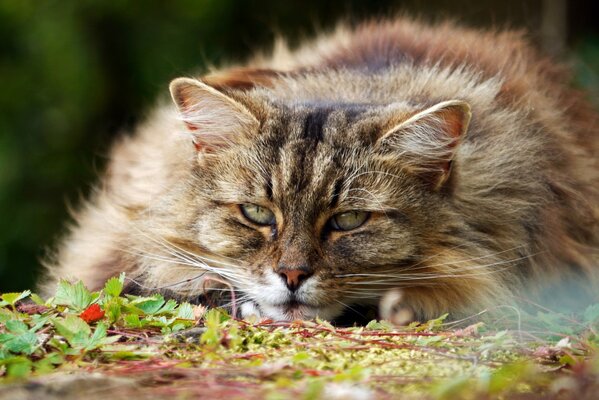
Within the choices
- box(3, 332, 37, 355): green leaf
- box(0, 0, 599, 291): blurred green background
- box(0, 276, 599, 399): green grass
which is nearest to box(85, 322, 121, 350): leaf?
box(0, 276, 599, 399): green grass

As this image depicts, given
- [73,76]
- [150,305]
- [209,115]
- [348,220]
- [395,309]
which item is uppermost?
[73,76]

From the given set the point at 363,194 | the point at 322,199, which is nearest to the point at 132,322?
the point at 322,199

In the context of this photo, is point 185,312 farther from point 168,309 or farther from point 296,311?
point 296,311

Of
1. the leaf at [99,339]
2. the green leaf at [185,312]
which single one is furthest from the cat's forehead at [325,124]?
the leaf at [99,339]

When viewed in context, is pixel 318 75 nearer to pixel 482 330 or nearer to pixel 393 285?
pixel 393 285

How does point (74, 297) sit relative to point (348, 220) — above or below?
below

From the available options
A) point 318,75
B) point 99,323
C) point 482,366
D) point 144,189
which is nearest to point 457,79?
point 318,75
